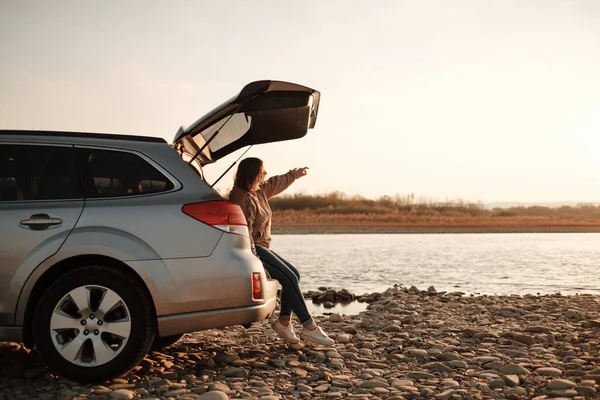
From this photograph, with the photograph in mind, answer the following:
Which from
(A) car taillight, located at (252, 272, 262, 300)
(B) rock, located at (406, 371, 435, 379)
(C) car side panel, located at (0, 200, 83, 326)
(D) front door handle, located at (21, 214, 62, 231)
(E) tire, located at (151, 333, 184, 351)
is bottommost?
(B) rock, located at (406, 371, 435, 379)

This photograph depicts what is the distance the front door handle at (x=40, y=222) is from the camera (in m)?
5.19

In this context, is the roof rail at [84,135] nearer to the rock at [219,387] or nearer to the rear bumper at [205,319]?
the rear bumper at [205,319]

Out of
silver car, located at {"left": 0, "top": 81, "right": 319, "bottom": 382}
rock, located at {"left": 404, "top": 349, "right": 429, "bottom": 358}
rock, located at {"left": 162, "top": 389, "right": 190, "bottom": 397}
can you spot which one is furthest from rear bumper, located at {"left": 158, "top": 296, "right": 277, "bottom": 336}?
rock, located at {"left": 404, "top": 349, "right": 429, "bottom": 358}

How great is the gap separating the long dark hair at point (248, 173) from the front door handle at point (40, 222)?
198 centimetres

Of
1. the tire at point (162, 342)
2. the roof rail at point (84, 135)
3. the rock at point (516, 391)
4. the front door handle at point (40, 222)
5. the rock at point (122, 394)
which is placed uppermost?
the roof rail at point (84, 135)

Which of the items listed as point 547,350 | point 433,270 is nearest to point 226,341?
point 547,350

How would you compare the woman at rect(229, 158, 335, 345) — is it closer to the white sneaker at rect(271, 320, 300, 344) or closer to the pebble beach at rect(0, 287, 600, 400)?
the white sneaker at rect(271, 320, 300, 344)

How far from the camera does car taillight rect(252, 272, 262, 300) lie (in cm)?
545

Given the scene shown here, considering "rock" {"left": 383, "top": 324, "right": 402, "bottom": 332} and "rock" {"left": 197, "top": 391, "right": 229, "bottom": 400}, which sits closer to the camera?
"rock" {"left": 197, "top": 391, "right": 229, "bottom": 400}

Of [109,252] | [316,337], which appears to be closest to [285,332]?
[316,337]

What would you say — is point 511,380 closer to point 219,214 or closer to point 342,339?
point 342,339

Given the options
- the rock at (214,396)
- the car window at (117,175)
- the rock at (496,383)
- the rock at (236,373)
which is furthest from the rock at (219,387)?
the rock at (496,383)

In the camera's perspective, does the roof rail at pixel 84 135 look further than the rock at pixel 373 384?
No

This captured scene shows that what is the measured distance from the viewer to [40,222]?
17.1 ft
